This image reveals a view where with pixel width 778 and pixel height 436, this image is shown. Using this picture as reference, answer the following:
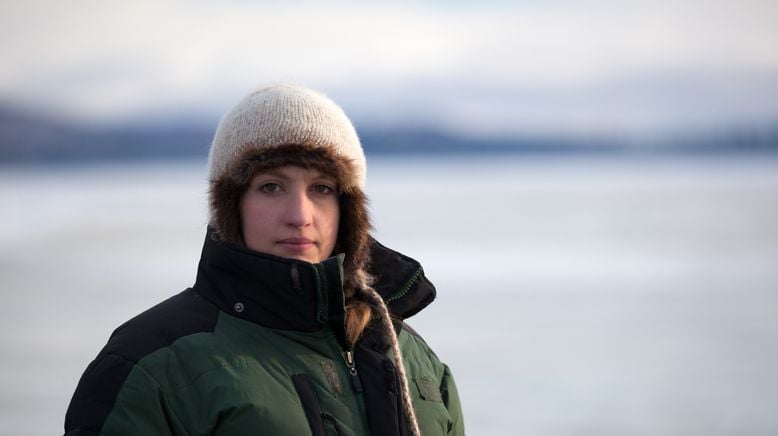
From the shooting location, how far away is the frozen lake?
244 inches

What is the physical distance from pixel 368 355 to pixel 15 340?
663 centimetres

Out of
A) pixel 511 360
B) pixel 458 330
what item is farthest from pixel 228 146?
pixel 458 330

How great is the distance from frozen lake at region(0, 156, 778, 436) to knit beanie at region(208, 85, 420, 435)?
0.15 m

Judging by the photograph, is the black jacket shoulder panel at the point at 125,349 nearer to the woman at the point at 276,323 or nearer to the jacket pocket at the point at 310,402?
the woman at the point at 276,323

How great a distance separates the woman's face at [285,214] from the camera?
2.10 meters

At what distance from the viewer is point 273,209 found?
2.11 meters

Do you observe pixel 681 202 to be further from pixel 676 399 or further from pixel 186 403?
pixel 186 403

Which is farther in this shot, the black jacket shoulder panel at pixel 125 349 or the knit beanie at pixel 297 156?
the knit beanie at pixel 297 156

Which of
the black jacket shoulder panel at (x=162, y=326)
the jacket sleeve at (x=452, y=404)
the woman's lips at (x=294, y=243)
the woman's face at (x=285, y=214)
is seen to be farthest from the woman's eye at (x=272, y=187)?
the jacket sleeve at (x=452, y=404)

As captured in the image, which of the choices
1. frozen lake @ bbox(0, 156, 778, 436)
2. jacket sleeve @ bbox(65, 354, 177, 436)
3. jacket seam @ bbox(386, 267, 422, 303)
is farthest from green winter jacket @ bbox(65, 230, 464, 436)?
frozen lake @ bbox(0, 156, 778, 436)

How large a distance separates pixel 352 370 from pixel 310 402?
0.47 feet

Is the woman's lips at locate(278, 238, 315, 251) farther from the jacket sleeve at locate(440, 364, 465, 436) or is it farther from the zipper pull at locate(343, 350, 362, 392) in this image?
the jacket sleeve at locate(440, 364, 465, 436)

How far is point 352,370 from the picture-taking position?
2.10 m

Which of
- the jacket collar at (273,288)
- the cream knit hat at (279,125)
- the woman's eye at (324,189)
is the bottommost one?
the jacket collar at (273,288)
